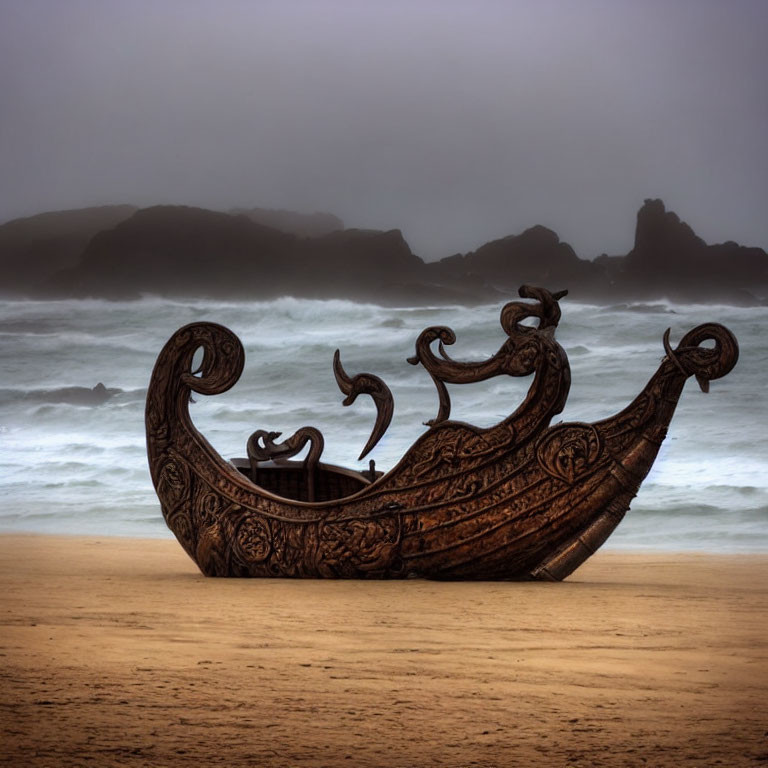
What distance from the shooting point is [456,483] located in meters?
6.82

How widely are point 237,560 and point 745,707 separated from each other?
402cm

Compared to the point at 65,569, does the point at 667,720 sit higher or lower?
higher

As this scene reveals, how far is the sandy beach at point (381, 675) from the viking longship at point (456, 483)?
0.87ft

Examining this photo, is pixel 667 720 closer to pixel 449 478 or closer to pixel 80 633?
pixel 80 633

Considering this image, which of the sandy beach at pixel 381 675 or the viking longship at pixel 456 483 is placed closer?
the sandy beach at pixel 381 675

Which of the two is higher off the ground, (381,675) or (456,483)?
(456,483)

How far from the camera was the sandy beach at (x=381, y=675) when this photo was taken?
3119 millimetres

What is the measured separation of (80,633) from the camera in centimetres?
490

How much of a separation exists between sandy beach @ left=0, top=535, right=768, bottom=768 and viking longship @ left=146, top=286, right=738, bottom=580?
0.87ft

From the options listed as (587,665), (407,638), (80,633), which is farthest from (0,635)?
(587,665)

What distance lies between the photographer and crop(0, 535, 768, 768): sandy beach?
3119mm

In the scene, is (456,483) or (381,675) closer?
(381,675)

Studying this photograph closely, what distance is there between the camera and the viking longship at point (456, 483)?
6.68 m

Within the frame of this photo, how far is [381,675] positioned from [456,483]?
2767 mm
